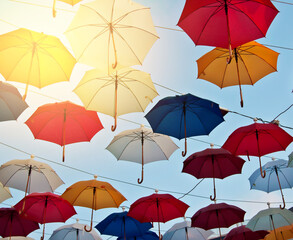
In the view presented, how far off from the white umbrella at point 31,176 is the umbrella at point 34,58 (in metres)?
2.48

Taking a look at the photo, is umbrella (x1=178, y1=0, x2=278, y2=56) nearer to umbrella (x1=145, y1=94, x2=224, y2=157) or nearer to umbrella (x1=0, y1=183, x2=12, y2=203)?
umbrella (x1=145, y1=94, x2=224, y2=157)

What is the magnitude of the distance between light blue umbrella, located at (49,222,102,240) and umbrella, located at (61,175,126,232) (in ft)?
3.83

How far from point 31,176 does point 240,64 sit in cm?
499

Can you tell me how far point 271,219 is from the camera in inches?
324

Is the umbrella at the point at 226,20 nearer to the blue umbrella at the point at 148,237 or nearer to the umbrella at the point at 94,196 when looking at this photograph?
the umbrella at the point at 94,196

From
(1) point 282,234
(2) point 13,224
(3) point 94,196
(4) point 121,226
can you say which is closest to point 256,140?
(1) point 282,234

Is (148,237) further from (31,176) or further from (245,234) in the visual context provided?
(31,176)

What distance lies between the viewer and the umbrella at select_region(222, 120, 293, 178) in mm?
6633

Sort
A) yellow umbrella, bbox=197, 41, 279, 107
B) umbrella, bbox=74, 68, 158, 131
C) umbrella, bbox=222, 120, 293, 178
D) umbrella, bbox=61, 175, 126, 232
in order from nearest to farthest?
1. yellow umbrella, bbox=197, 41, 279, 107
2. umbrella, bbox=74, 68, 158, 131
3. umbrella, bbox=222, 120, 293, 178
4. umbrella, bbox=61, 175, 126, 232

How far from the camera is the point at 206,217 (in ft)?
26.3

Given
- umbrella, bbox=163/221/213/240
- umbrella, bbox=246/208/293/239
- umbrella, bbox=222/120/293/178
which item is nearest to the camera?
umbrella, bbox=222/120/293/178

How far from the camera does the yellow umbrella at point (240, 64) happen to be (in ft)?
19.8

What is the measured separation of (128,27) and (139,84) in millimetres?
1323

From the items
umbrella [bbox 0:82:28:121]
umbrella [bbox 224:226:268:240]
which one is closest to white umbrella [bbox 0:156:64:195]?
umbrella [bbox 0:82:28:121]
